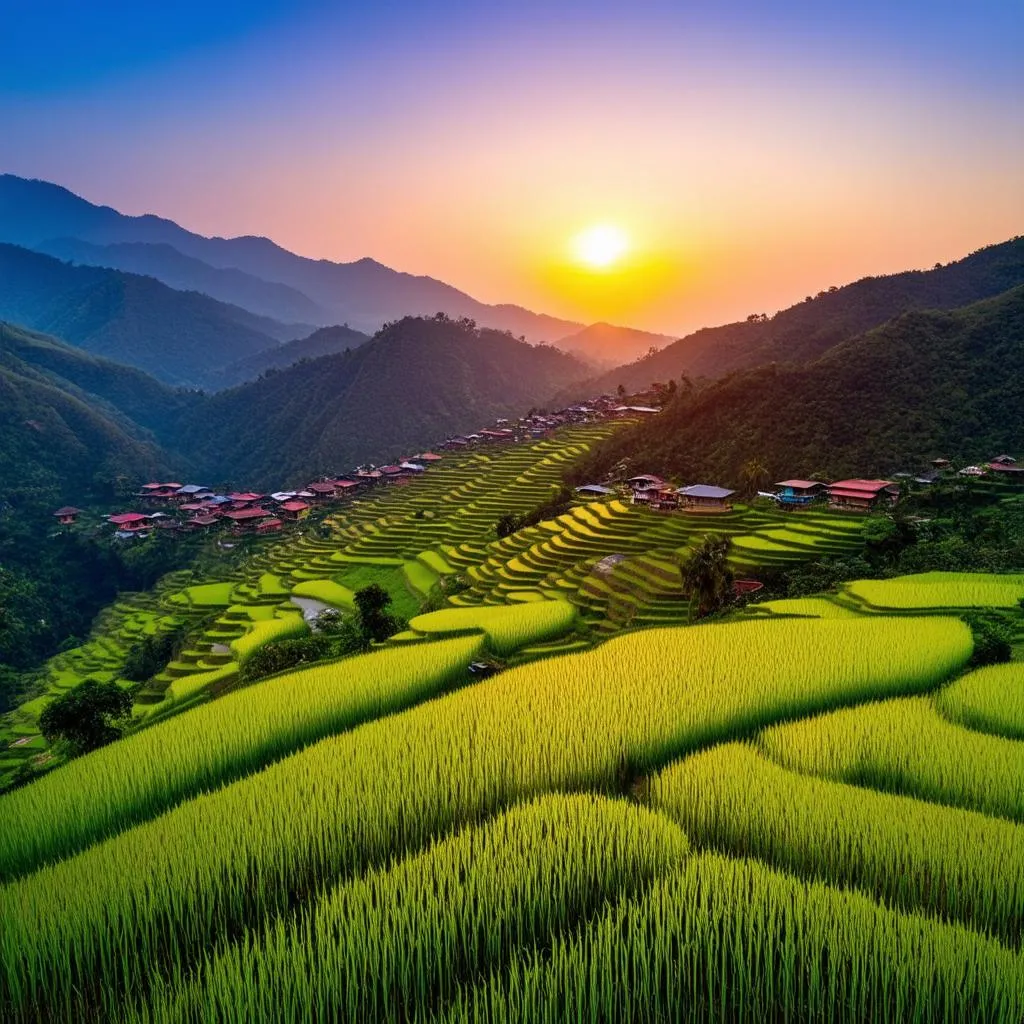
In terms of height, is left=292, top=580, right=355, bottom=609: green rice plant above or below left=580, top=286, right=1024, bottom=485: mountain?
below

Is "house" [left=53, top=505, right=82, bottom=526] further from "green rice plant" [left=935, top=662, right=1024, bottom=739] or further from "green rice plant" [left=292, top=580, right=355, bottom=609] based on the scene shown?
"green rice plant" [left=935, top=662, right=1024, bottom=739]

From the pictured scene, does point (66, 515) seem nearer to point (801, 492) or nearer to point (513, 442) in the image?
point (513, 442)

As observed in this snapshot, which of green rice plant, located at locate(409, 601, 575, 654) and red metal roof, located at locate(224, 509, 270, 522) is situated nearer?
green rice plant, located at locate(409, 601, 575, 654)

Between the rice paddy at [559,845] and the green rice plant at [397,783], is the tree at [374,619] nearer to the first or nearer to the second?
the rice paddy at [559,845]

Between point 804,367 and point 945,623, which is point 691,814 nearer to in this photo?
point 945,623

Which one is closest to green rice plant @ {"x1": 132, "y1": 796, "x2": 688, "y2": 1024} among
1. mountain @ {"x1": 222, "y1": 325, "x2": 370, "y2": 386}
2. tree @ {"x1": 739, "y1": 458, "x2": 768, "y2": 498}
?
tree @ {"x1": 739, "y1": 458, "x2": 768, "y2": 498}

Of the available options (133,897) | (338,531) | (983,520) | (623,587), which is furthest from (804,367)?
(133,897)

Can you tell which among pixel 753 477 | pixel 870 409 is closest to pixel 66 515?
pixel 753 477
